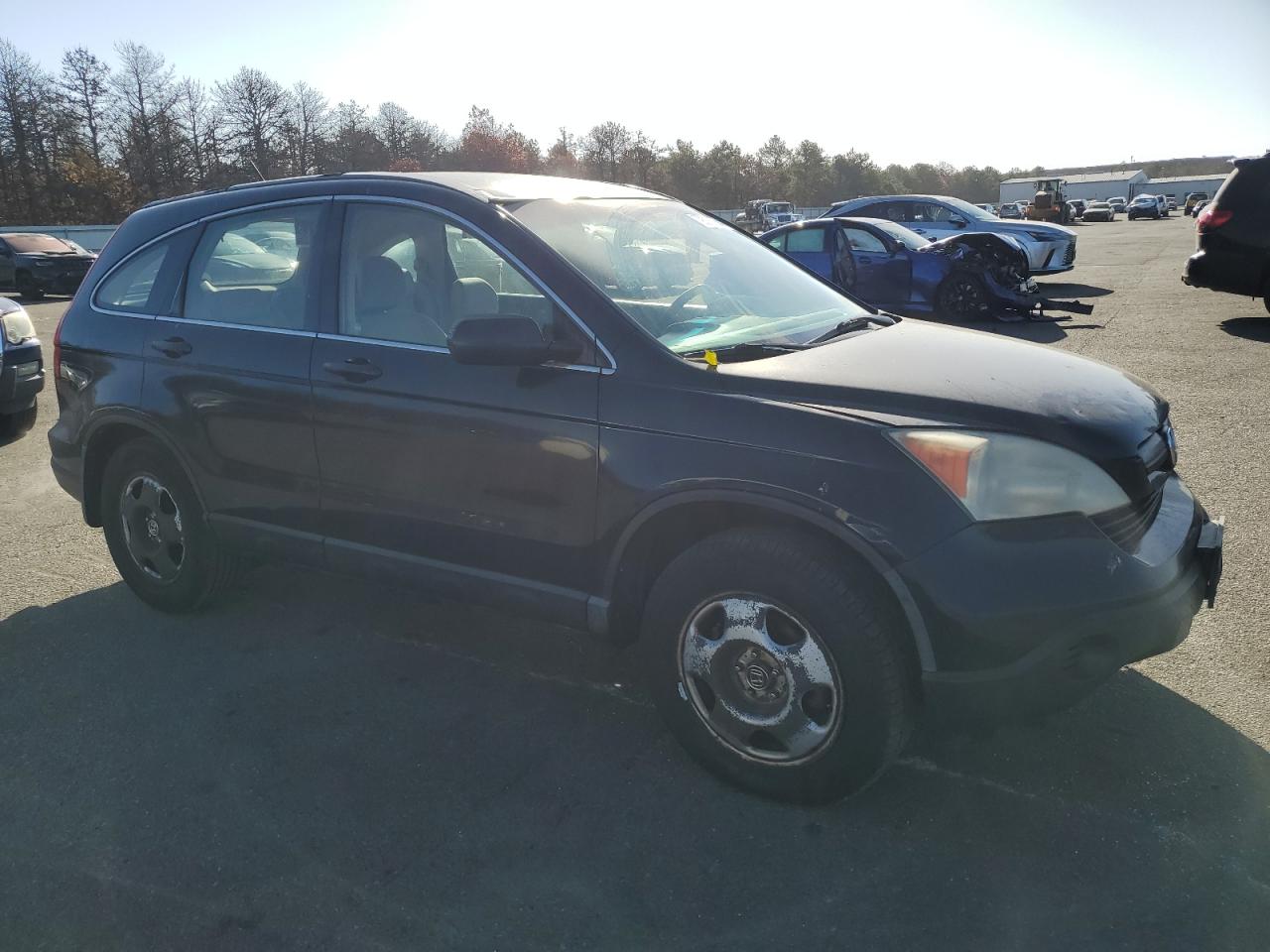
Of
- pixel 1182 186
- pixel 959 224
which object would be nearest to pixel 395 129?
pixel 959 224

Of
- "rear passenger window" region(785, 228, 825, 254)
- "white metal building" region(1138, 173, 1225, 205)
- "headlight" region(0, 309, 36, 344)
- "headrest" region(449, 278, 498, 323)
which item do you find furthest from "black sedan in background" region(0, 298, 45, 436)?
"white metal building" region(1138, 173, 1225, 205)

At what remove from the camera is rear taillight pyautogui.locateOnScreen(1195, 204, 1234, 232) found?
34.8 feet

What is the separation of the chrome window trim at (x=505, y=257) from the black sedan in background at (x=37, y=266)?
2093cm

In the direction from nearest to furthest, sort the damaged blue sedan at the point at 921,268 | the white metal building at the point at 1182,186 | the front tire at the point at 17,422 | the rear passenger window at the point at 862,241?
the front tire at the point at 17,422 → the damaged blue sedan at the point at 921,268 → the rear passenger window at the point at 862,241 → the white metal building at the point at 1182,186

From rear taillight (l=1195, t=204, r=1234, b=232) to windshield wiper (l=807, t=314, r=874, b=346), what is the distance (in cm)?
914

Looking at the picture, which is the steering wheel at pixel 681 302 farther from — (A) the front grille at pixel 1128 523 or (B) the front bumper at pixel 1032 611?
(A) the front grille at pixel 1128 523

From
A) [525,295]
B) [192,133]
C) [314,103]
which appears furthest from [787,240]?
[314,103]

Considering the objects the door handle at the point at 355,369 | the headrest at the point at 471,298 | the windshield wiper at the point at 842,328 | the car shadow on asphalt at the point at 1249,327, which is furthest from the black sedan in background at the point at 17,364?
the car shadow on asphalt at the point at 1249,327

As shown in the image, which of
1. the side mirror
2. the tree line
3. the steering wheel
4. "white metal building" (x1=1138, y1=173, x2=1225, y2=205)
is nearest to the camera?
the side mirror

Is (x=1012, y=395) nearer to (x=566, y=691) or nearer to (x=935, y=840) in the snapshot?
(x=935, y=840)

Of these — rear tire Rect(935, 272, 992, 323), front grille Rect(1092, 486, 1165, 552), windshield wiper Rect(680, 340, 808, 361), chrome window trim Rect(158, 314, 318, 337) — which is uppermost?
chrome window trim Rect(158, 314, 318, 337)

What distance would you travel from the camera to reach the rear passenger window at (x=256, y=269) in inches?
144

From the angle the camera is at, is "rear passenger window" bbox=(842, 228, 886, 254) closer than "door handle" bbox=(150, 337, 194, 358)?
No

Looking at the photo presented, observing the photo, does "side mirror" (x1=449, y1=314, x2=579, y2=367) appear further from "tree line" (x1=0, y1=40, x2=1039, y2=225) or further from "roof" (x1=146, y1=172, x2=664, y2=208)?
"tree line" (x1=0, y1=40, x2=1039, y2=225)
